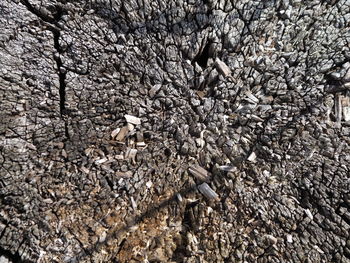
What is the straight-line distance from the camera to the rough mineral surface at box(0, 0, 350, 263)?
4.36 ft

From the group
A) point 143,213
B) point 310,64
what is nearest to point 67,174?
point 143,213

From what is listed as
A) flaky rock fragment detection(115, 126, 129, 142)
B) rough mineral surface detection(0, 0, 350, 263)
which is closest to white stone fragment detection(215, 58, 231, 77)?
rough mineral surface detection(0, 0, 350, 263)

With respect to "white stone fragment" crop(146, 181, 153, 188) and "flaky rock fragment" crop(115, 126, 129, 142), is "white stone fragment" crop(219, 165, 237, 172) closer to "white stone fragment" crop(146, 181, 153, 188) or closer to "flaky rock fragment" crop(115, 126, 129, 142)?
"white stone fragment" crop(146, 181, 153, 188)

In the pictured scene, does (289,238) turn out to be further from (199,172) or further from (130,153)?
(130,153)

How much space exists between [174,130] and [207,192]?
38 cm

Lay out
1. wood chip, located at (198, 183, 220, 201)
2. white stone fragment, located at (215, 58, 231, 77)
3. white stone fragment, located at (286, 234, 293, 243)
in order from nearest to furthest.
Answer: white stone fragment, located at (286, 234, 293, 243) → wood chip, located at (198, 183, 220, 201) → white stone fragment, located at (215, 58, 231, 77)

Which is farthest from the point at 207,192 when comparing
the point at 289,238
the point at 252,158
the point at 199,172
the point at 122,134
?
the point at 122,134

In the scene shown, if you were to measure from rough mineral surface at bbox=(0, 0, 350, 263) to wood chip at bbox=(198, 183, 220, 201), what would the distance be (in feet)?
0.06

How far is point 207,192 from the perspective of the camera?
1.46 meters

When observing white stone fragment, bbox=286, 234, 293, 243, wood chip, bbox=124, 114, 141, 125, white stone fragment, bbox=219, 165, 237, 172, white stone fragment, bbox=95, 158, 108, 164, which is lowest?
white stone fragment, bbox=286, 234, 293, 243

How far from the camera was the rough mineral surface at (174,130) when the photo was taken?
133cm

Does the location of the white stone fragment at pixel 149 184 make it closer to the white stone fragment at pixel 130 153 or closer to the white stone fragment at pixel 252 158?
the white stone fragment at pixel 130 153

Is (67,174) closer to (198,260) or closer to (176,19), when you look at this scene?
(198,260)

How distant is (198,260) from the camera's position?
1.36 metres
